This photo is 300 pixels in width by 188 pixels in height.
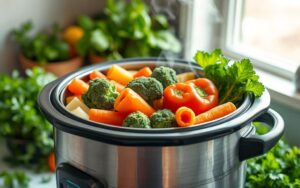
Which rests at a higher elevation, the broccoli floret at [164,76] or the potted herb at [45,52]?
the broccoli floret at [164,76]

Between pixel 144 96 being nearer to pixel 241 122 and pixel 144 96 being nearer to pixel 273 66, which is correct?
pixel 241 122

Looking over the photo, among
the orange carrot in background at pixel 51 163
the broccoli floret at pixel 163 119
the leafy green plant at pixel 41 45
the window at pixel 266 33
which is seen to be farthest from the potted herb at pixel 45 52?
the broccoli floret at pixel 163 119

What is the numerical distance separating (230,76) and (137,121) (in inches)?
8.5

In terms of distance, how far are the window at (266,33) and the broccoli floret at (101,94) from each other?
24.3 inches

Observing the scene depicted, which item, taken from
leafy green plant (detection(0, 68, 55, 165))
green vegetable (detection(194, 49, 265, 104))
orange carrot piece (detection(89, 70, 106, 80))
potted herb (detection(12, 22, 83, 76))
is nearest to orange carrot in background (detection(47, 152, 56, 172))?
leafy green plant (detection(0, 68, 55, 165))

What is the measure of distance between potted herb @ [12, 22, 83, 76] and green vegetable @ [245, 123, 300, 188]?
71 centimetres

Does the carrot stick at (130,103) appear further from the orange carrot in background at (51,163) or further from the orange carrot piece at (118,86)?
the orange carrot in background at (51,163)

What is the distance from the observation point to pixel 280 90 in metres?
1.32

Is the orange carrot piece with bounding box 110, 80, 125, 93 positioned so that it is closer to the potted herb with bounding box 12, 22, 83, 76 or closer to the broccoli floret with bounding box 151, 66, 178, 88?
the broccoli floret with bounding box 151, 66, 178, 88

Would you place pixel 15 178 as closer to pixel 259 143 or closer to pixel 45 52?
pixel 45 52

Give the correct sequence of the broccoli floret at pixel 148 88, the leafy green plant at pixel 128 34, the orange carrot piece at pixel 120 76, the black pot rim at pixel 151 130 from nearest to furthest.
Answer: the black pot rim at pixel 151 130 → the broccoli floret at pixel 148 88 → the orange carrot piece at pixel 120 76 → the leafy green plant at pixel 128 34

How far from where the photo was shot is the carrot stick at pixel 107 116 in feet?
2.96

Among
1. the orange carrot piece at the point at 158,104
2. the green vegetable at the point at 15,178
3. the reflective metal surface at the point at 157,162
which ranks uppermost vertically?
the orange carrot piece at the point at 158,104

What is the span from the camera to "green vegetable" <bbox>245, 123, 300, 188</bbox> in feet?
3.61
